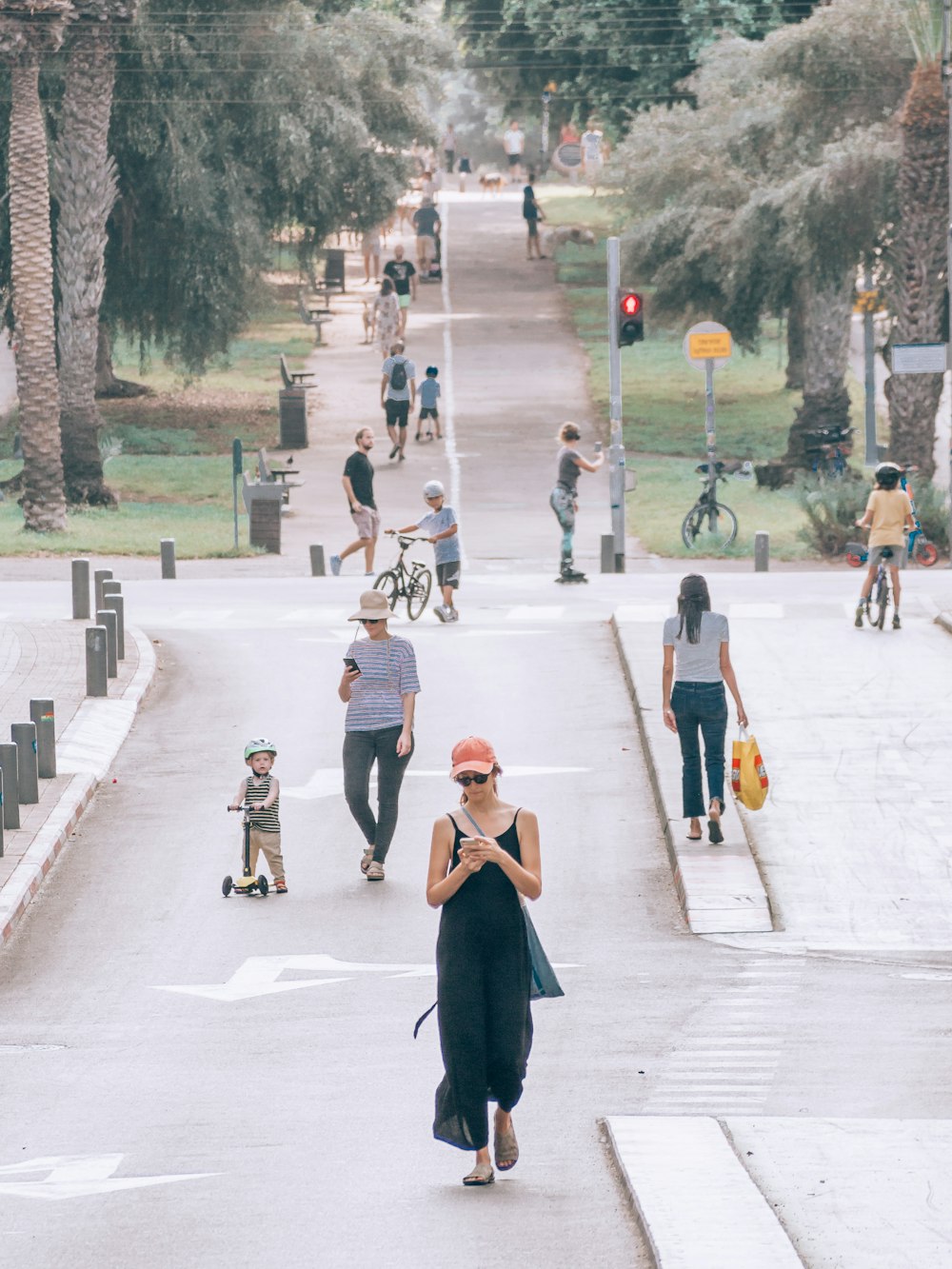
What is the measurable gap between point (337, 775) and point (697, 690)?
3.83m

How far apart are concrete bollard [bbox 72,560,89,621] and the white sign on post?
10.2m

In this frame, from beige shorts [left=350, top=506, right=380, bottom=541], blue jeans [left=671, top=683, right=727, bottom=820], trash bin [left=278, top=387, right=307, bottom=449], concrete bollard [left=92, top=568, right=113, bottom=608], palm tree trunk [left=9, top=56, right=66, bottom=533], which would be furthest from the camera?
trash bin [left=278, top=387, right=307, bottom=449]

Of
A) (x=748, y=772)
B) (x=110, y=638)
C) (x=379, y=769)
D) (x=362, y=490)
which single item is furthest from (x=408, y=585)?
(x=748, y=772)

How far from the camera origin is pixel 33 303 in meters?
32.2

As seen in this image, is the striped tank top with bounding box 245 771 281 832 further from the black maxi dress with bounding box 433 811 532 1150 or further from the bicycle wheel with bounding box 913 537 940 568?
the bicycle wheel with bounding box 913 537 940 568

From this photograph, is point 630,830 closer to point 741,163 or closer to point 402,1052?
point 402,1052

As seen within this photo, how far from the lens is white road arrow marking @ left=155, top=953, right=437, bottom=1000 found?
1114 cm

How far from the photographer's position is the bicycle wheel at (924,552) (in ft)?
97.7

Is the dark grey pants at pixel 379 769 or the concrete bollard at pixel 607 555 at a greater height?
the dark grey pants at pixel 379 769

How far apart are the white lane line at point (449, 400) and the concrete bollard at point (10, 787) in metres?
13.4

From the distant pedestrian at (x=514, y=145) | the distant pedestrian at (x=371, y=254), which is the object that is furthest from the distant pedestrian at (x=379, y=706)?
the distant pedestrian at (x=514, y=145)

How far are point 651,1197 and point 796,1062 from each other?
7.58 ft

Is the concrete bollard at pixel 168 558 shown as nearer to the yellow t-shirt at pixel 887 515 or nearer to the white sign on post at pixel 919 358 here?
the white sign on post at pixel 919 358

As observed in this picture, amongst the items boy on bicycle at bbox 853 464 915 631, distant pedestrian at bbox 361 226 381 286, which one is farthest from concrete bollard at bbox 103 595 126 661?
distant pedestrian at bbox 361 226 381 286
